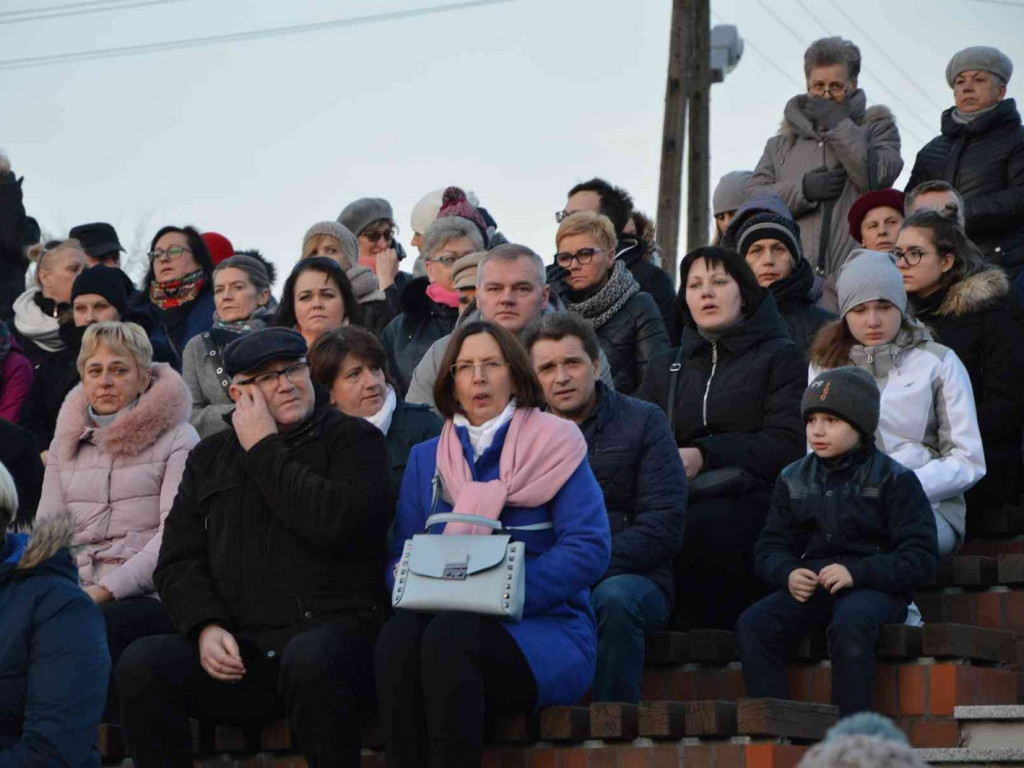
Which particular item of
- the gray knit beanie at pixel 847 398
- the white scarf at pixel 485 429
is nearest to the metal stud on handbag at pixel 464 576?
the white scarf at pixel 485 429

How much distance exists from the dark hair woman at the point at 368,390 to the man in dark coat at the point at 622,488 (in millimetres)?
618

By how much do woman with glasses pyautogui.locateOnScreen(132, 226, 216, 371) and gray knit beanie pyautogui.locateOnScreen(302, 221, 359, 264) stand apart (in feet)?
2.81

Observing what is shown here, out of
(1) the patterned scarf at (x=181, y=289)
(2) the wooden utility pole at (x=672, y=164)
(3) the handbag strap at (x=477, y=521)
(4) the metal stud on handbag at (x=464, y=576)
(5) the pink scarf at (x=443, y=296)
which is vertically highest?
(2) the wooden utility pole at (x=672, y=164)

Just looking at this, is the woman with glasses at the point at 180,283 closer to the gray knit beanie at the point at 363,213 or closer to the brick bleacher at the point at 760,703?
the gray knit beanie at the point at 363,213

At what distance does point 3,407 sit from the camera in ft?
36.9

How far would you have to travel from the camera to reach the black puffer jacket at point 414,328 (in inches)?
418

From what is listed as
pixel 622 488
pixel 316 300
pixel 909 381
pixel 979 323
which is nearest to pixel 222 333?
pixel 316 300

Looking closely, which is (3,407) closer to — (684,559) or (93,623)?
(684,559)

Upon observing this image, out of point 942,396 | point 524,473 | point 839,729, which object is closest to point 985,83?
point 942,396

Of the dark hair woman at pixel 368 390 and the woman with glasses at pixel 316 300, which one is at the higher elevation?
the woman with glasses at pixel 316 300

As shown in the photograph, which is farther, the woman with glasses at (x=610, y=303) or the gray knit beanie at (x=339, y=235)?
the gray knit beanie at (x=339, y=235)

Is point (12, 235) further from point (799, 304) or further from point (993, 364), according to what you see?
point (993, 364)

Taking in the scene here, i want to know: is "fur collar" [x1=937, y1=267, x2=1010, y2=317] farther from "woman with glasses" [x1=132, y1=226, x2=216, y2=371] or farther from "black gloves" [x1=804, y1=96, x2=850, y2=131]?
"woman with glasses" [x1=132, y1=226, x2=216, y2=371]

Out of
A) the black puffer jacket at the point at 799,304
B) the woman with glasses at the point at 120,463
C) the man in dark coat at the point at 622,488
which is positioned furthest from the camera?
the black puffer jacket at the point at 799,304
